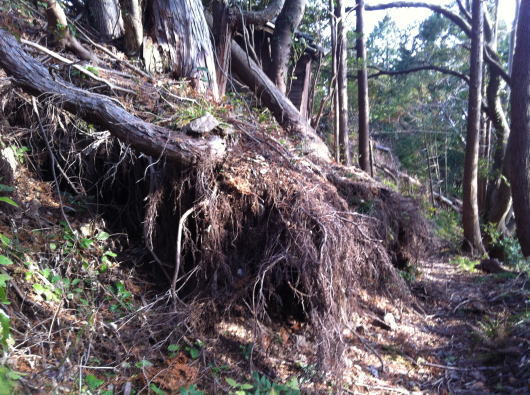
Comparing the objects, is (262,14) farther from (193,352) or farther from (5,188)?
(193,352)

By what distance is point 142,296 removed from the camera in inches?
179

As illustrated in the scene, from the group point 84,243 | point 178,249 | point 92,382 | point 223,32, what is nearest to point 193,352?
point 178,249

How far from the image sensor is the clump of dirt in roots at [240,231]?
442 cm

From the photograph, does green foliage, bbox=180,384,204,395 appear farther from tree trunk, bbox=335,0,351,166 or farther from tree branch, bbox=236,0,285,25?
tree trunk, bbox=335,0,351,166

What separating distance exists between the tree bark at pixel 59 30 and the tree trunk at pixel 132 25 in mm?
965

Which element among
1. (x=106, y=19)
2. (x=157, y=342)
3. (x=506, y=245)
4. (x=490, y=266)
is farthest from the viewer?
(x=506, y=245)

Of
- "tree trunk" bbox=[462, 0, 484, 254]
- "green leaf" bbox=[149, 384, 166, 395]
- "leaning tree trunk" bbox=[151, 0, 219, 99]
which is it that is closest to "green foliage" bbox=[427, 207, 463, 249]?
"tree trunk" bbox=[462, 0, 484, 254]

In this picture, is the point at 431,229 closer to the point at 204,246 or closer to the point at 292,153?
the point at 292,153

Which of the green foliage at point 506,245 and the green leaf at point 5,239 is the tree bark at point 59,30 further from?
the green foliage at point 506,245

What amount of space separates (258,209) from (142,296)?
4.94 ft

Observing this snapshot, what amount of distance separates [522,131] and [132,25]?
7.62 m

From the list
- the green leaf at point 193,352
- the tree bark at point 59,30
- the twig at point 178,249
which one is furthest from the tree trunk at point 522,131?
the tree bark at point 59,30

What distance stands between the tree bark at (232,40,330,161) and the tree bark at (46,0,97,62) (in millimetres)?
3469

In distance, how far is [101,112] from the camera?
14.6 feet
